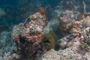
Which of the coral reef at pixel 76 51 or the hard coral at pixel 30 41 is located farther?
the hard coral at pixel 30 41

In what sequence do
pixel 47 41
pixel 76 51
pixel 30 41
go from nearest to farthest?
pixel 76 51 → pixel 47 41 → pixel 30 41

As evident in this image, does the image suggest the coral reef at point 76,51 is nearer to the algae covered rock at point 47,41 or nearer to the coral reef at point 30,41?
the algae covered rock at point 47,41

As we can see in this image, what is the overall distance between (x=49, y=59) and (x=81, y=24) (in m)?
2.46

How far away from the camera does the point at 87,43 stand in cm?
537

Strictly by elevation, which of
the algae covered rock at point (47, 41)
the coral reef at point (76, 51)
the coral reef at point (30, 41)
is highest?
the coral reef at point (30, 41)

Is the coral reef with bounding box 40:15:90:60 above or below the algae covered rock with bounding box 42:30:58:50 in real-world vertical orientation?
below

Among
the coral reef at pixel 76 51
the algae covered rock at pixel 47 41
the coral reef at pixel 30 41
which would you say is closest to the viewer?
the coral reef at pixel 76 51

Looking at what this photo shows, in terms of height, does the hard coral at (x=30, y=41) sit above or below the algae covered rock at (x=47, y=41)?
above

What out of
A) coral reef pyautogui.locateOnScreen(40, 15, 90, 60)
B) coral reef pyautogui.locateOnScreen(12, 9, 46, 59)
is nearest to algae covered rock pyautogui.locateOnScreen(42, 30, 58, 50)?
coral reef pyautogui.locateOnScreen(40, 15, 90, 60)

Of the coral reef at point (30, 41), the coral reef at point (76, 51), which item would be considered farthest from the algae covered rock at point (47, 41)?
the coral reef at point (30, 41)

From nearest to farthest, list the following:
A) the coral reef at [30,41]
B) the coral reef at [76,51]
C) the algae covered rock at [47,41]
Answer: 1. the coral reef at [76,51]
2. the algae covered rock at [47,41]
3. the coral reef at [30,41]

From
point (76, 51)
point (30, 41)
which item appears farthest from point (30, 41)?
point (76, 51)

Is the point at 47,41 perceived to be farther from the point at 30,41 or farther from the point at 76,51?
the point at 76,51

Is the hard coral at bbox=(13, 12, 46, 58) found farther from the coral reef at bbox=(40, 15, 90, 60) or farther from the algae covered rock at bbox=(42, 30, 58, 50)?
the coral reef at bbox=(40, 15, 90, 60)
